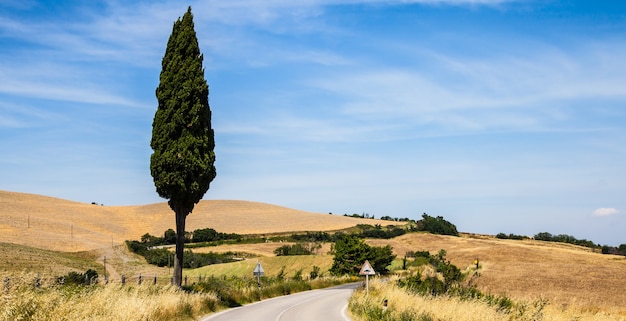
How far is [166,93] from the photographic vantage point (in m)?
32.0

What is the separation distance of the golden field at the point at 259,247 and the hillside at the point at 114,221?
0.66 ft

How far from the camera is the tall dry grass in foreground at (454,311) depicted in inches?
895

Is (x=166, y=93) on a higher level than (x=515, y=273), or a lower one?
higher

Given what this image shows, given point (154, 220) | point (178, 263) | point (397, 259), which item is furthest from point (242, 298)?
point (154, 220)

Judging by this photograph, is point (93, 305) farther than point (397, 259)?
No

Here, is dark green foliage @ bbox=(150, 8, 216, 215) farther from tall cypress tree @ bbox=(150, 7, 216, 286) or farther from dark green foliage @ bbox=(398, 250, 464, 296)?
dark green foliage @ bbox=(398, 250, 464, 296)

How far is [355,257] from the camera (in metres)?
73.1

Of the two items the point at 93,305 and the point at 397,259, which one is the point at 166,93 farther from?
the point at 397,259

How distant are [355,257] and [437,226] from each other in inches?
2126

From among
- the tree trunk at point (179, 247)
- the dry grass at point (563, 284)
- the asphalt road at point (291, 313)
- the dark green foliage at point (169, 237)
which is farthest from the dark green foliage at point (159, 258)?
the tree trunk at point (179, 247)

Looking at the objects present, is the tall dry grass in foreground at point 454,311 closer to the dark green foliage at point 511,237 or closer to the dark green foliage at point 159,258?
the dark green foliage at point 159,258

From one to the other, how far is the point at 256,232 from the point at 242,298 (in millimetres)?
89212

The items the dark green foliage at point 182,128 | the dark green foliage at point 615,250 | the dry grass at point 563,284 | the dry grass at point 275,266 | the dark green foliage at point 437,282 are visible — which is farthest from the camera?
the dry grass at point 275,266

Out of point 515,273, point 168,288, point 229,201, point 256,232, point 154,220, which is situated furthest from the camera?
point 229,201
